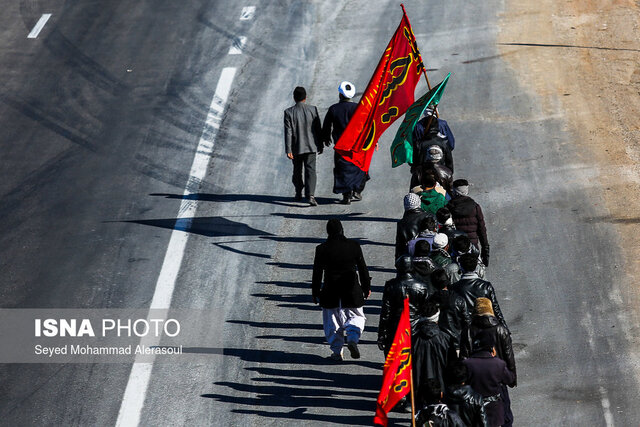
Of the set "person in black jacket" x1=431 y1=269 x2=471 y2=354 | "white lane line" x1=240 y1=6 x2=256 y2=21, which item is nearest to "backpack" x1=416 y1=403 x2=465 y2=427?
"person in black jacket" x1=431 y1=269 x2=471 y2=354

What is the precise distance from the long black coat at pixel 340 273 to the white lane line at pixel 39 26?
14356mm

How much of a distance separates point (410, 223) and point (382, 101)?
2.08m

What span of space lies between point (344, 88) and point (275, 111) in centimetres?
425

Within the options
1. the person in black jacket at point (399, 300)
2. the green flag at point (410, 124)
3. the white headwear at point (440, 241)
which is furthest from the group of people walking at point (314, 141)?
the person in black jacket at point (399, 300)

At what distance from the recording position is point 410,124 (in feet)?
49.3

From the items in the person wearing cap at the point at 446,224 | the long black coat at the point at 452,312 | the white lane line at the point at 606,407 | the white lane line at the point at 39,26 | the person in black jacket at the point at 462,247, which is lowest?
the white lane line at the point at 606,407

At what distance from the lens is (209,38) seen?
80.1ft

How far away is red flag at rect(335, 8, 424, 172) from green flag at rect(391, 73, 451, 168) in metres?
0.20

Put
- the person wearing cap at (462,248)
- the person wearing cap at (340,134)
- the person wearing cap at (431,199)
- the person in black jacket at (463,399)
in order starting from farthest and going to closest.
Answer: the person wearing cap at (340,134) < the person wearing cap at (431,199) < the person wearing cap at (462,248) < the person in black jacket at (463,399)

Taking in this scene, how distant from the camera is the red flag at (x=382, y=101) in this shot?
15.2 m

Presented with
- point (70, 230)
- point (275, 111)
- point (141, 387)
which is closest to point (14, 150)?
point (70, 230)

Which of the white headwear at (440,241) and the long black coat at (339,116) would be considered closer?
the white headwear at (440,241)

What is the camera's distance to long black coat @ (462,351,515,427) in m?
11.1

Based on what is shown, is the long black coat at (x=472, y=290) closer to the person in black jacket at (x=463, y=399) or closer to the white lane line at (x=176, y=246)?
the person in black jacket at (x=463, y=399)
